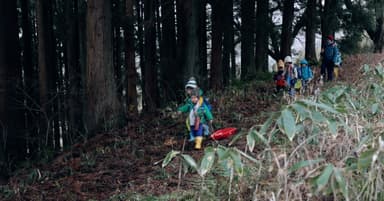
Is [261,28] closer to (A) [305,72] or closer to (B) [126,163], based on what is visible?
(A) [305,72]

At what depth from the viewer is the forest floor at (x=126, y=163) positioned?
540 centimetres

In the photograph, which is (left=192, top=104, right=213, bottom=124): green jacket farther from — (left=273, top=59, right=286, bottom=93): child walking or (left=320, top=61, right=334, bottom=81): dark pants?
(left=320, top=61, right=334, bottom=81): dark pants

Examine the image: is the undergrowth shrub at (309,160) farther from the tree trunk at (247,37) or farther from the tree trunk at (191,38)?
the tree trunk at (247,37)

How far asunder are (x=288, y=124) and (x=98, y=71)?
697 centimetres

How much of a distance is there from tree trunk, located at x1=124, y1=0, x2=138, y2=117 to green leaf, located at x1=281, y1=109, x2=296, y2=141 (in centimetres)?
1014

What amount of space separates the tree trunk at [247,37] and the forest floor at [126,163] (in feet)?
26.9

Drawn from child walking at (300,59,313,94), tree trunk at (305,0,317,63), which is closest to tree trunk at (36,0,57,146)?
child walking at (300,59,313,94)

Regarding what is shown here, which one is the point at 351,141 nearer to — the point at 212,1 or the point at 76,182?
the point at 76,182

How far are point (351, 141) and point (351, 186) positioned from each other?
0.81 metres

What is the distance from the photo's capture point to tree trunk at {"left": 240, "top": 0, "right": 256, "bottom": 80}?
18328 millimetres

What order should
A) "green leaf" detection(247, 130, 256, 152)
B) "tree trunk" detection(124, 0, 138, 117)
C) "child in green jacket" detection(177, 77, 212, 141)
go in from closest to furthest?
"green leaf" detection(247, 130, 256, 152) < "child in green jacket" detection(177, 77, 212, 141) < "tree trunk" detection(124, 0, 138, 117)

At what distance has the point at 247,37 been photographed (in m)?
19.5

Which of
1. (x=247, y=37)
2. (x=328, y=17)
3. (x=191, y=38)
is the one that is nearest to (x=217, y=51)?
(x=191, y=38)

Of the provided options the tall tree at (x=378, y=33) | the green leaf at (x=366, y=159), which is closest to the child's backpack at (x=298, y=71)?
the green leaf at (x=366, y=159)
